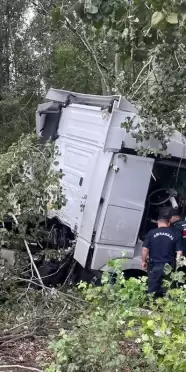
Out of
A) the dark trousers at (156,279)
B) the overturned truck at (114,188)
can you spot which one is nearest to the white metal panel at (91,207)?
the overturned truck at (114,188)

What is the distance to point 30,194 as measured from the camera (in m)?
6.94

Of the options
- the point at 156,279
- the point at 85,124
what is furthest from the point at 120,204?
the point at 85,124

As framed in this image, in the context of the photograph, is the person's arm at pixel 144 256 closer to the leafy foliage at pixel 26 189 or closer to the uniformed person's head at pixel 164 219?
the uniformed person's head at pixel 164 219

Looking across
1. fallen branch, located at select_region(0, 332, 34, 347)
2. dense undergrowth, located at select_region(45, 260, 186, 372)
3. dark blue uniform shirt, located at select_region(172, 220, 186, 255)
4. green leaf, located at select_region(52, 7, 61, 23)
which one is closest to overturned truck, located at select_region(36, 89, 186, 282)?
dark blue uniform shirt, located at select_region(172, 220, 186, 255)

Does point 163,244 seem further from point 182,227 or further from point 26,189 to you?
point 26,189

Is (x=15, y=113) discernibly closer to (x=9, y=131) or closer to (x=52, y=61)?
(x=9, y=131)

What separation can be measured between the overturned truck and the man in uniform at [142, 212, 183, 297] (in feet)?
0.65

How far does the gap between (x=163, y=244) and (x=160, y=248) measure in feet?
0.20

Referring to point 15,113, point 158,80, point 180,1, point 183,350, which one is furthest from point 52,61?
point 183,350

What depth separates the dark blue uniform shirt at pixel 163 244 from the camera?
7.31 metres

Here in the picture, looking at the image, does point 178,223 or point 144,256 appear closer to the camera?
point 144,256

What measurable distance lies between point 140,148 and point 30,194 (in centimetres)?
136

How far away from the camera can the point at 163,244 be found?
7.34 m

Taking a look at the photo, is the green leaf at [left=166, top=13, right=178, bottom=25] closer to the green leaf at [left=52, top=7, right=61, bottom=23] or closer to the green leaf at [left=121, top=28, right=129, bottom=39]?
the green leaf at [left=52, top=7, right=61, bottom=23]
